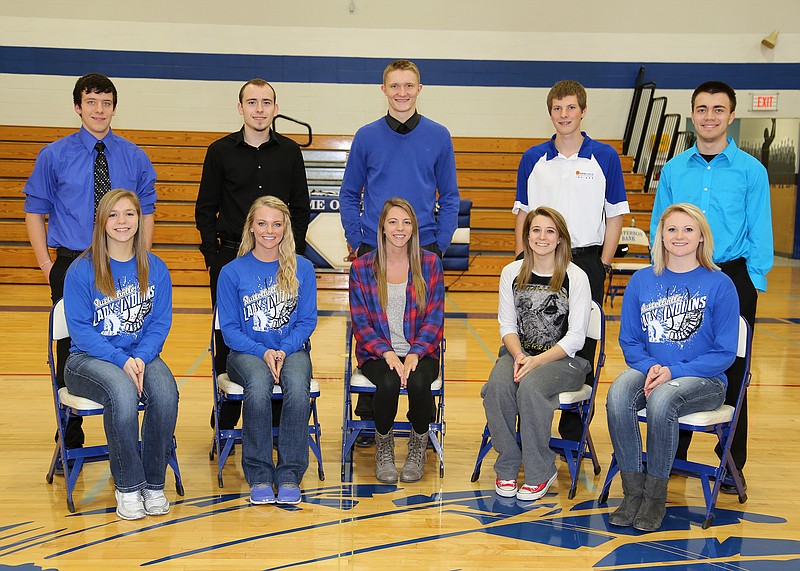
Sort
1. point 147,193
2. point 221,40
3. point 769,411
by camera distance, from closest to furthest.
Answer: point 147,193, point 769,411, point 221,40

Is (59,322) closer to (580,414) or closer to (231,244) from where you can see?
(231,244)

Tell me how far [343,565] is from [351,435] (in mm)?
936

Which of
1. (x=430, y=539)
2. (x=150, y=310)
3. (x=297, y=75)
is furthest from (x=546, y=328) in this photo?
(x=297, y=75)

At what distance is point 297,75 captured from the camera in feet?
35.2

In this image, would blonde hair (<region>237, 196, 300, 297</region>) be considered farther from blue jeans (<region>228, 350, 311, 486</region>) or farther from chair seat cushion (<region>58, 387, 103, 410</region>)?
chair seat cushion (<region>58, 387, 103, 410</region>)

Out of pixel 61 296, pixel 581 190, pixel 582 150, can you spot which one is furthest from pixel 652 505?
pixel 61 296

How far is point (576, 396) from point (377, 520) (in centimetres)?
94

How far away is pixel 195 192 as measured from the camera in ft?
33.7

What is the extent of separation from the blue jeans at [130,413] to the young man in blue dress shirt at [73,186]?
42 cm

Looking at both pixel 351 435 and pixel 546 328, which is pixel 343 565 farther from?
pixel 546 328

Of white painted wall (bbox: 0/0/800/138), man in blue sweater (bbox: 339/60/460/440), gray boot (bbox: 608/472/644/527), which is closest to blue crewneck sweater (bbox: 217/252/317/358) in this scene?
man in blue sweater (bbox: 339/60/460/440)

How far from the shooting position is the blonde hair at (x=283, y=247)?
3.46 m

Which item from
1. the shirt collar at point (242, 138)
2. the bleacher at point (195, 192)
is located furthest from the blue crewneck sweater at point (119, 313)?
the bleacher at point (195, 192)

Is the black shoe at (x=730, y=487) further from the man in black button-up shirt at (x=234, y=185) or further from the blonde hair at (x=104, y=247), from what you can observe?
the blonde hair at (x=104, y=247)
